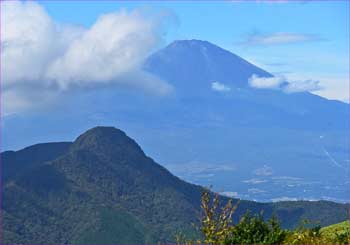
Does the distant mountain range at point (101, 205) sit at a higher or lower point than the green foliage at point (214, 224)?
higher

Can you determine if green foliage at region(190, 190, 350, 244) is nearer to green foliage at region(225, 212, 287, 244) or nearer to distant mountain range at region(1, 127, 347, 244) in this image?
green foliage at region(225, 212, 287, 244)

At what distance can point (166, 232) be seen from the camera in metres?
153

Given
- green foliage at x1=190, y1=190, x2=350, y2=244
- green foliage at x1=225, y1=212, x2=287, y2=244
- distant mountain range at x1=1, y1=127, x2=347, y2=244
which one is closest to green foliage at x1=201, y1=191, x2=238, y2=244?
green foliage at x1=190, y1=190, x2=350, y2=244

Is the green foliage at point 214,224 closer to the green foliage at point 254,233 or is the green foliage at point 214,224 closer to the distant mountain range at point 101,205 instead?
the green foliage at point 254,233

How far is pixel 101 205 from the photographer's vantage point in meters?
162

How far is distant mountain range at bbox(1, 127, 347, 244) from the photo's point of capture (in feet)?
480

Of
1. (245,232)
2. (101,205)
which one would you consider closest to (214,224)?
(245,232)

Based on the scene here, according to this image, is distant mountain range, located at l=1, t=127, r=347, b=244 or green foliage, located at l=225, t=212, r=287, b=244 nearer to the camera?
green foliage, located at l=225, t=212, r=287, b=244

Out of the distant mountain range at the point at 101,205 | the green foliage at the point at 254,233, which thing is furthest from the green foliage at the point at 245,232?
the distant mountain range at the point at 101,205

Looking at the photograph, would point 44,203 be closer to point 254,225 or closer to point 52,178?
point 52,178

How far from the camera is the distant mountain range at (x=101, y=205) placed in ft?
480

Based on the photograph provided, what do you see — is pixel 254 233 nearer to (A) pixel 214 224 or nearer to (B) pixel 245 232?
(B) pixel 245 232

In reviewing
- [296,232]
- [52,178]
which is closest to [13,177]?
[52,178]

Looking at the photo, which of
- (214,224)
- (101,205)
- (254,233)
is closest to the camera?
(214,224)
